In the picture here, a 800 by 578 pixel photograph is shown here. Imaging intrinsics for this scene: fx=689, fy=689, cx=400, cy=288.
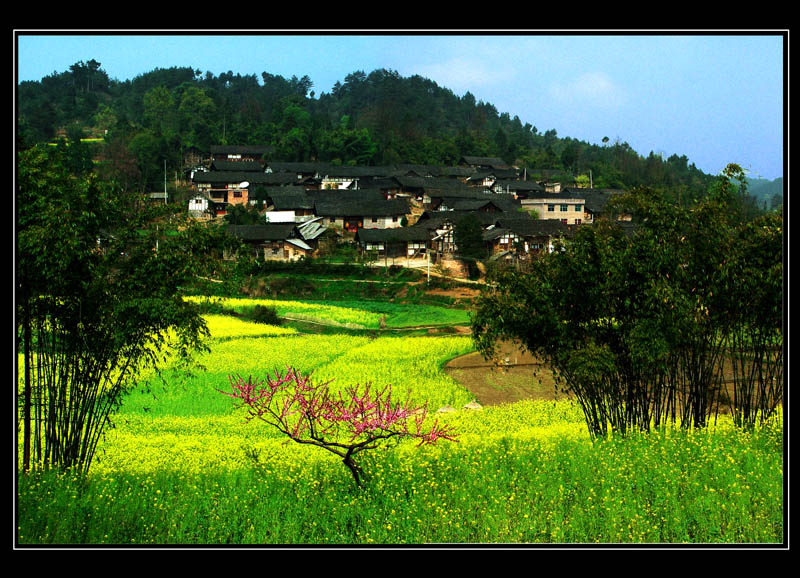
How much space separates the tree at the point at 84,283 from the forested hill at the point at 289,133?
50548 mm

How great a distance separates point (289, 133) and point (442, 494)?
2779 inches

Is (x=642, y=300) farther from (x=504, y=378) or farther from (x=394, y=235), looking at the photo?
(x=394, y=235)

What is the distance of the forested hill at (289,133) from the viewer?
6925 centimetres

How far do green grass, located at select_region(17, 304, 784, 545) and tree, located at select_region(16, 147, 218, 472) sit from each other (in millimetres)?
1162

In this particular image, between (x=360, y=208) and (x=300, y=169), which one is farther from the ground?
(x=300, y=169)

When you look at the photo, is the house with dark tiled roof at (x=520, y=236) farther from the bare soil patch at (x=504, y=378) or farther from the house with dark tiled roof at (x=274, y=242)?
the bare soil patch at (x=504, y=378)

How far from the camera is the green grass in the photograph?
26.3 feet

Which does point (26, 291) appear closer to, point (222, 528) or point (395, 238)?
point (222, 528)

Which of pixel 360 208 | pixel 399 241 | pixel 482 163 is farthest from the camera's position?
pixel 482 163

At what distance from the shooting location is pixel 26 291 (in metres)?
8.67

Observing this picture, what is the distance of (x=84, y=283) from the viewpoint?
29.1ft

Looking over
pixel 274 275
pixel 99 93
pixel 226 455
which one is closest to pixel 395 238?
pixel 274 275

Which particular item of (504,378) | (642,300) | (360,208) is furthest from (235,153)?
(642,300)
